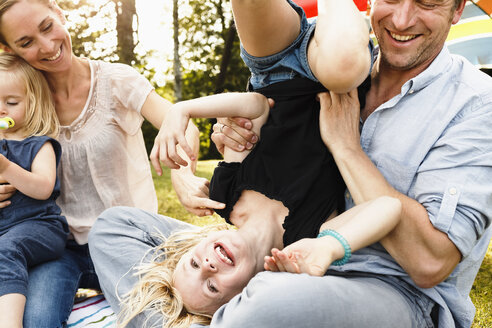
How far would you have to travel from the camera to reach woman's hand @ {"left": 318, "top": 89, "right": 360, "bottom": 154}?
2.13 metres

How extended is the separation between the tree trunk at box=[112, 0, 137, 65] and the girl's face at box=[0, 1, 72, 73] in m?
8.22

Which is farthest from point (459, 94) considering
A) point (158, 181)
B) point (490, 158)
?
point (158, 181)

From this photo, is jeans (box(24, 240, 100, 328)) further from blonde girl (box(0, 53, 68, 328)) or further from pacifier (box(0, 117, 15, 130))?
pacifier (box(0, 117, 15, 130))

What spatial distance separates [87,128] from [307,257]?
6.40ft

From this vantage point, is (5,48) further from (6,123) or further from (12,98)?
(6,123)

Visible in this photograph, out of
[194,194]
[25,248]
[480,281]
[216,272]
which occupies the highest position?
[194,194]

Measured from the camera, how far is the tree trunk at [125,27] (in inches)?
427

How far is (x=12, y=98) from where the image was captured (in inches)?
116

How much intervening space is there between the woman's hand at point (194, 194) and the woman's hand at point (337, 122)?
2.03 ft

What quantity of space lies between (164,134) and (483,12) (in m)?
3.32

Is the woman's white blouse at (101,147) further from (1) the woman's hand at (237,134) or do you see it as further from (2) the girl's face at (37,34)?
(1) the woman's hand at (237,134)

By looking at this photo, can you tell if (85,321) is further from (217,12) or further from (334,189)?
(217,12)

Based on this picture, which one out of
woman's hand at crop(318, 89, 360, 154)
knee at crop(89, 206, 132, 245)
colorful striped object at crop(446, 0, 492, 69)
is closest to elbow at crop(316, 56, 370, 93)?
woman's hand at crop(318, 89, 360, 154)

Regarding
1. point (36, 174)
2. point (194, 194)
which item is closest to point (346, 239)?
point (194, 194)
